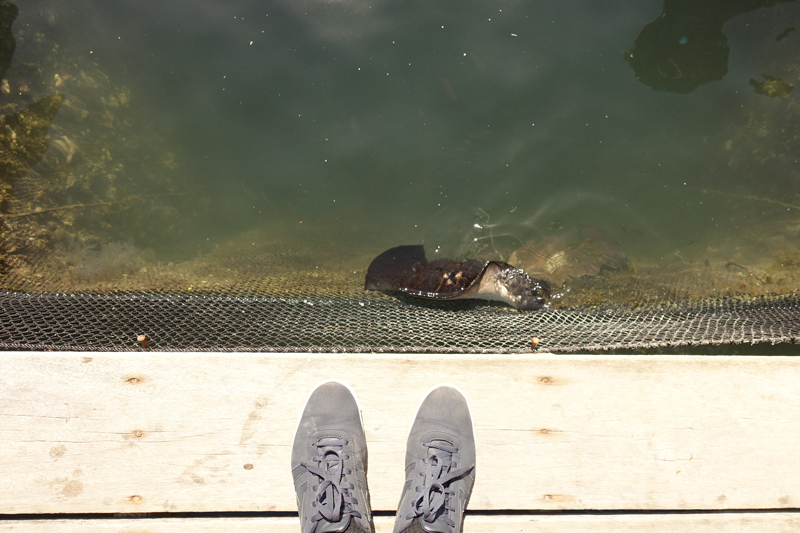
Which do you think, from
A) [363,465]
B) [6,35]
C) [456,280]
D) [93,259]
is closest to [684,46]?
[456,280]

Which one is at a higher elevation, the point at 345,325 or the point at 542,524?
the point at 345,325

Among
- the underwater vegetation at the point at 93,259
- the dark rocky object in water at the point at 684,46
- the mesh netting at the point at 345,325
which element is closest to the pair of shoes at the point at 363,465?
the mesh netting at the point at 345,325

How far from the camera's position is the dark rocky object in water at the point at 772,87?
2.39 metres

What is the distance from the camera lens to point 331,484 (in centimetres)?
152

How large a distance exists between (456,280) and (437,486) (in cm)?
118

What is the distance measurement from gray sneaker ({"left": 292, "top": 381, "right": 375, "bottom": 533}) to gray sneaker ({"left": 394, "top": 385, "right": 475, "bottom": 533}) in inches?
7.0

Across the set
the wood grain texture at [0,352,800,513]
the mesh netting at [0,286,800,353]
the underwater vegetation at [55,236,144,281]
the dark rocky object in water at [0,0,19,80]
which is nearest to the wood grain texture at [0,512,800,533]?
the wood grain texture at [0,352,800,513]

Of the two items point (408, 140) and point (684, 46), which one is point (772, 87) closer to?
point (684, 46)

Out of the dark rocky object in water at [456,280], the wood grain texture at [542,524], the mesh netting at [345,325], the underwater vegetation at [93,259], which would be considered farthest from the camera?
the underwater vegetation at [93,259]

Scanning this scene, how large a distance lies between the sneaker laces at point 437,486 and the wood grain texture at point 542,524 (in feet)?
0.37

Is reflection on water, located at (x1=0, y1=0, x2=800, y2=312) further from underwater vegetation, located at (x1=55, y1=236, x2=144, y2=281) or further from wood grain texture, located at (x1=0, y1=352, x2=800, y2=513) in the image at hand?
wood grain texture, located at (x1=0, y1=352, x2=800, y2=513)

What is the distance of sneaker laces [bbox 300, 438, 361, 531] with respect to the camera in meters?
1.48

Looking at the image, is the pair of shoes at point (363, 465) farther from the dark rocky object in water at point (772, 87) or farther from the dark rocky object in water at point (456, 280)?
the dark rocky object in water at point (772, 87)

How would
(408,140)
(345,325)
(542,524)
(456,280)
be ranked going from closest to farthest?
(542,524)
(345,325)
(456,280)
(408,140)
